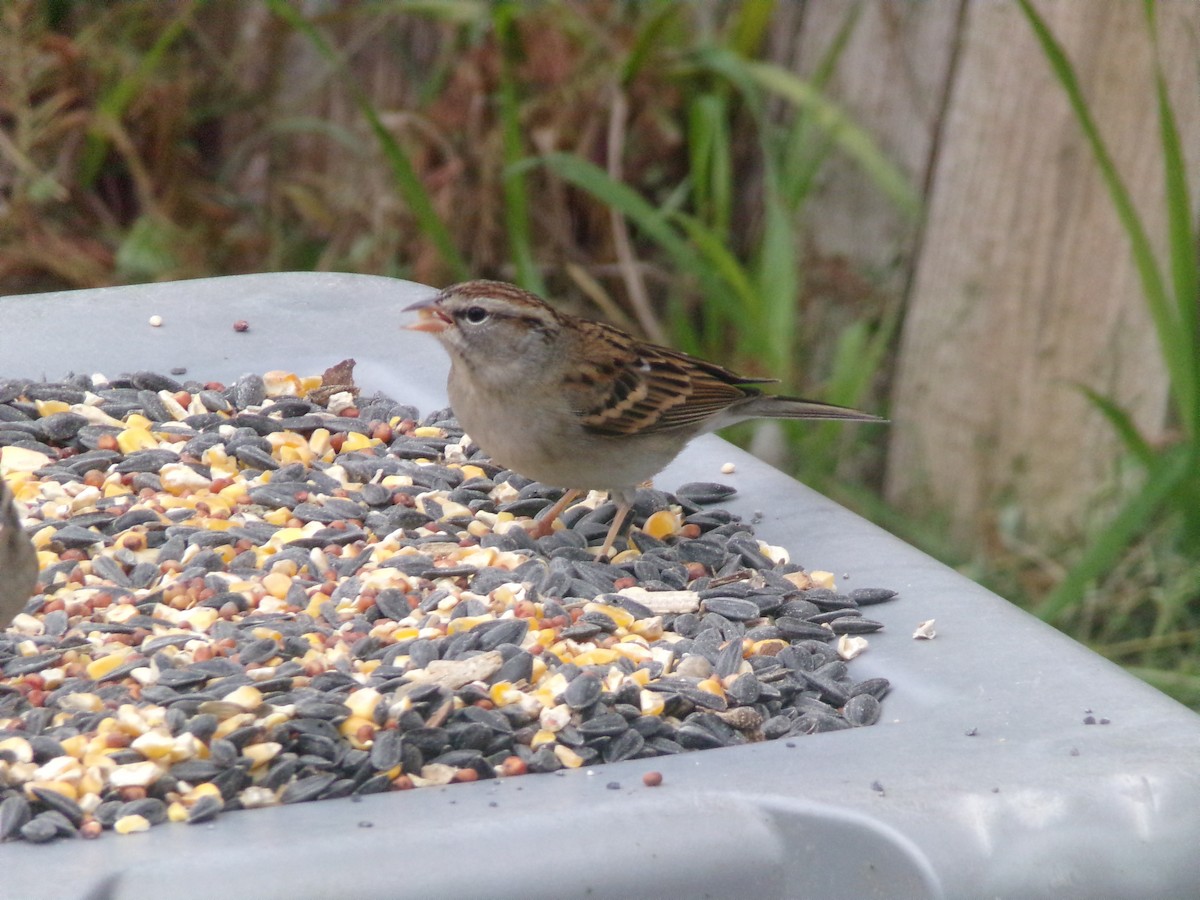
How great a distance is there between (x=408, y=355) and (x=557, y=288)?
7.69ft

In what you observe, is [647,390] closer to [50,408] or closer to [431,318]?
[431,318]

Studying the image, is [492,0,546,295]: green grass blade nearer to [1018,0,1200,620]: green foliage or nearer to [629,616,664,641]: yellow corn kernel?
[1018,0,1200,620]: green foliage

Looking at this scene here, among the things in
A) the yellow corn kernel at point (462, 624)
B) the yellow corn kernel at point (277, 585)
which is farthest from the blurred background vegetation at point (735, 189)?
the yellow corn kernel at point (462, 624)

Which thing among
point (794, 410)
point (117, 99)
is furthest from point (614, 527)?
point (117, 99)

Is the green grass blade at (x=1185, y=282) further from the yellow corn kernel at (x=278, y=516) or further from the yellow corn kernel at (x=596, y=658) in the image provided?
the yellow corn kernel at (x=278, y=516)

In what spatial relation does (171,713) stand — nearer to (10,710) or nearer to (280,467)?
(10,710)

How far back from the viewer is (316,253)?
6496 millimetres

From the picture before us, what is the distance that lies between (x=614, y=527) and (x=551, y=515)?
0.62 ft

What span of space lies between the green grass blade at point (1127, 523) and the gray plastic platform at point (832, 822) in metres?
1.17

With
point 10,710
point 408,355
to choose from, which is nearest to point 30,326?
point 408,355

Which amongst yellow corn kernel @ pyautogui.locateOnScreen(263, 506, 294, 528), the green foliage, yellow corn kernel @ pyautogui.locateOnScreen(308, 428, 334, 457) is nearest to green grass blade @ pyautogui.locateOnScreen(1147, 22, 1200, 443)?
the green foliage

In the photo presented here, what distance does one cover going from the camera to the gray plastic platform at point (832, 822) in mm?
1898

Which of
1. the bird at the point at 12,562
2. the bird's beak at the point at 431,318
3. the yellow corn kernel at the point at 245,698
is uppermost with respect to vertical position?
the bird's beak at the point at 431,318

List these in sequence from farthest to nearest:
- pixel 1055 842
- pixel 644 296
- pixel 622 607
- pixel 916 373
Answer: pixel 644 296 < pixel 916 373 < pixel 622 607 < pixel 1055 842
